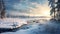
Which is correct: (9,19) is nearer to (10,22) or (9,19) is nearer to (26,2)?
(10,22)

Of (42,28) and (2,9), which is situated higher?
(2,9)

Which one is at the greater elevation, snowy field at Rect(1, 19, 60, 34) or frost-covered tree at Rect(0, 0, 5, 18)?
frost-covered tree at Rect(0, 0, 5, 18)

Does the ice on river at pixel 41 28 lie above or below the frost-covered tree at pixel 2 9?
below

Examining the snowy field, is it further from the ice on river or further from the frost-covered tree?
the frost-covered tree

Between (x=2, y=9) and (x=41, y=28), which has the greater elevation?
(x=2, y=9)

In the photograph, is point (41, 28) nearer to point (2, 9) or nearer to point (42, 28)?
point (42, 28)

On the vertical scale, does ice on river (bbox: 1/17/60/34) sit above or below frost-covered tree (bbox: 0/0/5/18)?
below

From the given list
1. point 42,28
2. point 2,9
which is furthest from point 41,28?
point 2,9

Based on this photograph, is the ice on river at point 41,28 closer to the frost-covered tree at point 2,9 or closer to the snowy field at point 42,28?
the snowy field at point 42,28

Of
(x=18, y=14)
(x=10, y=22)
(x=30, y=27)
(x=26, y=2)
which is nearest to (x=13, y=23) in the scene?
(x=10, y=22)

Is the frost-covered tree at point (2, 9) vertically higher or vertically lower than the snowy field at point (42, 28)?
higher

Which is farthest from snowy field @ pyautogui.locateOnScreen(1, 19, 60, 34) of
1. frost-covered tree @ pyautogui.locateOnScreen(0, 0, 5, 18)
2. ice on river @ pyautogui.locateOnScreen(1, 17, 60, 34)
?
frost-covered tree @ pyautogui.locateOnScreen(0, 0, 5, 18)

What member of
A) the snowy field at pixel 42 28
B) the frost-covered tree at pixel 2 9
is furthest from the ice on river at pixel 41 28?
the frost-covered tree at pixel 2 9

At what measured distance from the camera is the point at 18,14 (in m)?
2.09
